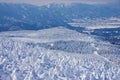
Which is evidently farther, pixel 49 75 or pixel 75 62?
pixel 75 62

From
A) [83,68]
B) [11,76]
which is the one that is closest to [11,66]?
[11,76]

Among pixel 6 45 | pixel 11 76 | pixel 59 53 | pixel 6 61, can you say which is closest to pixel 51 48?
pixel 59 53

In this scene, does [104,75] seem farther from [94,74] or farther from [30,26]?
[30,26]

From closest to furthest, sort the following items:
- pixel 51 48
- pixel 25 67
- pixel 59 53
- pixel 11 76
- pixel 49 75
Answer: pixel 11 76 < pixel 49 75 < pixel 25 67 < pixel 59 53 < pixel 51 48

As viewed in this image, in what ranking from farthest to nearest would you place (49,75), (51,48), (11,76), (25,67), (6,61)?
1. (51,48)
2. (6,61)
3. (25,67)
4. (49,75)
5. (11,76)

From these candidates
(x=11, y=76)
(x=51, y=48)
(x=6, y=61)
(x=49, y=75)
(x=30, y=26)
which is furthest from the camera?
(x=30, y=26)

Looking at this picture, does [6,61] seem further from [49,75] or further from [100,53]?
[100,53]
